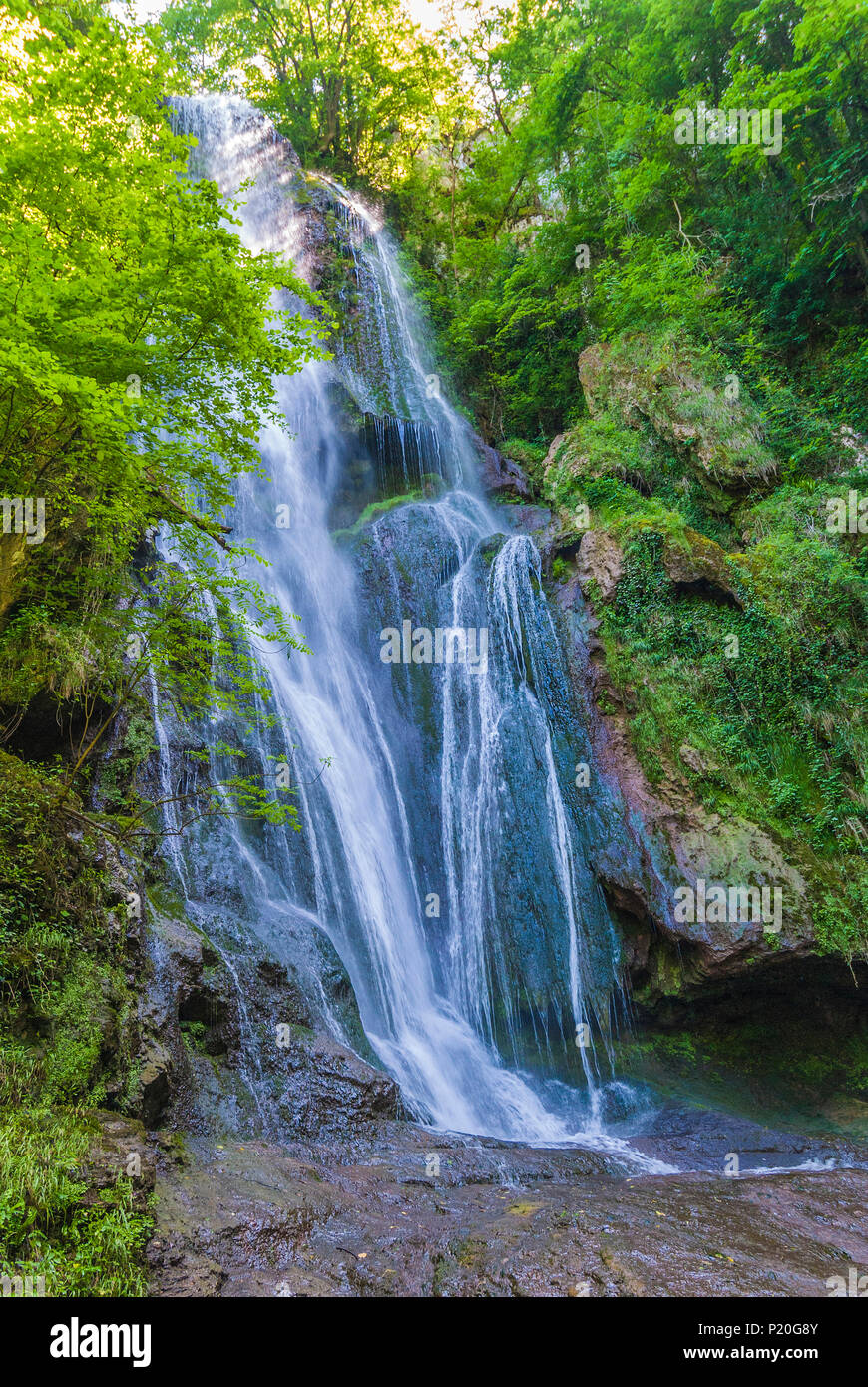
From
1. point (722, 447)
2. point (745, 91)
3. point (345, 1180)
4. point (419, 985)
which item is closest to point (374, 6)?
point (745, 91)

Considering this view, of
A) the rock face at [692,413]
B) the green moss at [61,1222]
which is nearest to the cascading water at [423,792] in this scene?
the green moss at [61,1222]

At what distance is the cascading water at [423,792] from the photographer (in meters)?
8.40

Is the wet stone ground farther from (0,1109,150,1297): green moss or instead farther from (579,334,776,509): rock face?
(579,334,776,509): rock face

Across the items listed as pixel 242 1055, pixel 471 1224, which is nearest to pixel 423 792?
pixel 242 1055

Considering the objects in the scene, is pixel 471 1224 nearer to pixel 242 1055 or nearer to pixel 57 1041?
pixel 242 1055

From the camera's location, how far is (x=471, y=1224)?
4590mm

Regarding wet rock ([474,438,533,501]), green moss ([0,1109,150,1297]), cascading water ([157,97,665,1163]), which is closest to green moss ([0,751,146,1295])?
green moss ([0,1109,150,1297])

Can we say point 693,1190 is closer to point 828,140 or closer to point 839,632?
point 839,632

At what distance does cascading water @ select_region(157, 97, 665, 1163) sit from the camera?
840 cm

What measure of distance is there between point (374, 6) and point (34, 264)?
946 inches

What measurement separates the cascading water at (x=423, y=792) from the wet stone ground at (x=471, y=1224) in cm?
171

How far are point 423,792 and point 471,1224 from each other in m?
7.15

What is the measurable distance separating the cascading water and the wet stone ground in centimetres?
171

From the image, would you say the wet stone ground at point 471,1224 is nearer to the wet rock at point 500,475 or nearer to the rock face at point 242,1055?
the rock face at point 242,1055
